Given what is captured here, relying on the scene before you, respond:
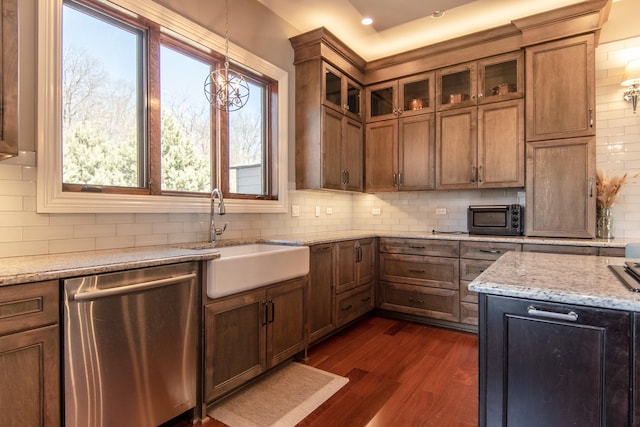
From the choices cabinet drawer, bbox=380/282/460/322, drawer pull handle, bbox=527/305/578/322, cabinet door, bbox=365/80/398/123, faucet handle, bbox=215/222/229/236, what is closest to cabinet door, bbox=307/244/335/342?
faucet handle, bbox=215/222/229/236

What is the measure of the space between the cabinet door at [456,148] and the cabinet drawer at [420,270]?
33.2 inches

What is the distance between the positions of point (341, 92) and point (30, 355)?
3.36m

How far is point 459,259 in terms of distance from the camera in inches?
132

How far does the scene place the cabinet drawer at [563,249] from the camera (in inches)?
109

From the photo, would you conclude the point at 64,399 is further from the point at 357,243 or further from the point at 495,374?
the point at 357,243

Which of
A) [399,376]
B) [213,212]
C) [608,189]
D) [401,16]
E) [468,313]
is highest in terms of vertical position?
[401,16]

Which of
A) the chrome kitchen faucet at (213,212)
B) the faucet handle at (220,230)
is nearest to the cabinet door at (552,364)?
the chrome kitchen faucet at (213,212)

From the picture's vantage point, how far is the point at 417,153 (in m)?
3.87

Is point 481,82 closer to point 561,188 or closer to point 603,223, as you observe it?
point 561,188

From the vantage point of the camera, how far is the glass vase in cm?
307

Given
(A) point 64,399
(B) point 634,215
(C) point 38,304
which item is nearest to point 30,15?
(C) point 38,304

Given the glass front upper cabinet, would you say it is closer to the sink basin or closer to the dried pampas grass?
the sink basin

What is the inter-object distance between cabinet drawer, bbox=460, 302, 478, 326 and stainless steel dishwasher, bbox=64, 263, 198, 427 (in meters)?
2.55

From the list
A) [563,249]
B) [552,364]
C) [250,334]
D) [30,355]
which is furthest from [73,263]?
[563,249]
